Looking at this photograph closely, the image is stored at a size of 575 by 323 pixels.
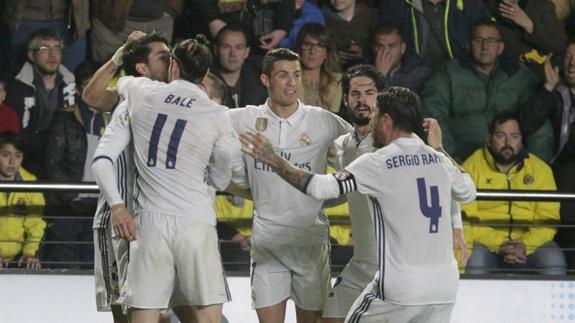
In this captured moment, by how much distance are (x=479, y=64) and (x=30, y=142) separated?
3237mm

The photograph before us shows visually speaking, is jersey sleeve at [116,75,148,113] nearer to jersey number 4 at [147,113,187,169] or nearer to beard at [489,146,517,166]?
jersey number 4 at [147,113,187,169]

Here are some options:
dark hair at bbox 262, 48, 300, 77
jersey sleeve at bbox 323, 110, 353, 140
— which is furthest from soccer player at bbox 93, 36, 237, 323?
jersey sleeve at bbox 323, 110, 353, 140

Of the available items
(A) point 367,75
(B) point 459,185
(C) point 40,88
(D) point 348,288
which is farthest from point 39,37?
(B) point 459,185

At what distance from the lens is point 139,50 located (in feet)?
23.2

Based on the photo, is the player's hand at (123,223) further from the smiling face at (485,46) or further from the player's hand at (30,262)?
the smiling face at (485,46)

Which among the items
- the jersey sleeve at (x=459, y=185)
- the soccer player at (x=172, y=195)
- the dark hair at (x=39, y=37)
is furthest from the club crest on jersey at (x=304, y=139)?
the dark hair at (x=39, y=37)

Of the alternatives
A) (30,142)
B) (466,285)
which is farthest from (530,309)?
(30,142)

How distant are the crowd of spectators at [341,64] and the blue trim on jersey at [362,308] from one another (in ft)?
11.0

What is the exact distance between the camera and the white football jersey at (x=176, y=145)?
21.6ft

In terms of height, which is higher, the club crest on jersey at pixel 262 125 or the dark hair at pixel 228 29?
the dark hair at pixel 228 29

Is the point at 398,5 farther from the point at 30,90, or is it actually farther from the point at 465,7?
the point at 30,90

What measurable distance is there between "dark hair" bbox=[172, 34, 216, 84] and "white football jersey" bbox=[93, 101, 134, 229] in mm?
336

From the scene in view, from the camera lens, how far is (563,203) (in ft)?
31.9

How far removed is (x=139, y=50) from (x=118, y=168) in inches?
23.7
